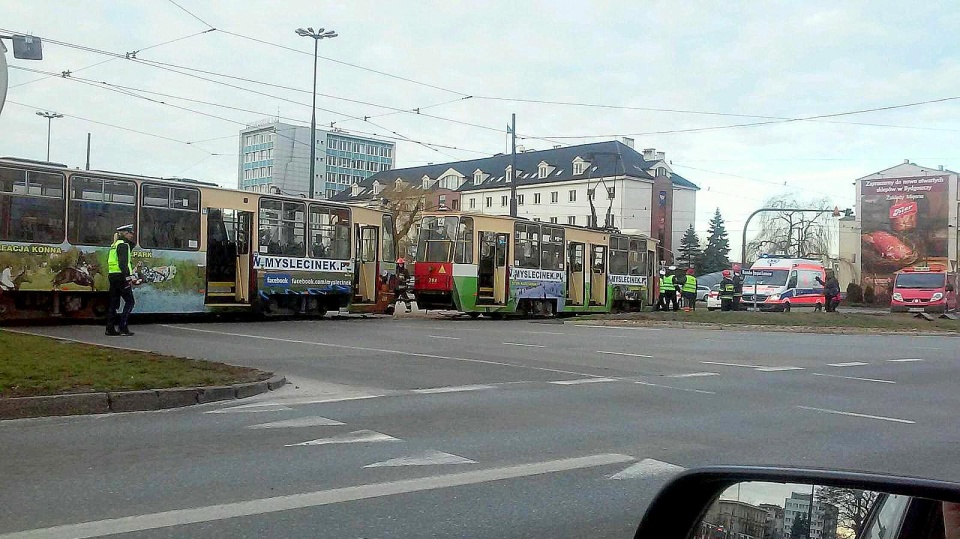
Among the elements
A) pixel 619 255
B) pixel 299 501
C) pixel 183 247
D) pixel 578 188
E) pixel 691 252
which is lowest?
pixel 299 501

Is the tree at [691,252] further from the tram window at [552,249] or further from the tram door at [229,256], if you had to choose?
the tram door at [229,256]

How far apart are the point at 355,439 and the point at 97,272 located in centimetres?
1473

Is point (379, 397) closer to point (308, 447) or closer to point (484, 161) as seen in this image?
point (308, 447)

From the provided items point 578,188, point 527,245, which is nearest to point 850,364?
point 527,245

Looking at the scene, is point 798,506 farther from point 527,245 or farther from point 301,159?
point 301,159

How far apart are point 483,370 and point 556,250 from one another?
63.0 feet

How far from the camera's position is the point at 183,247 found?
2192 centimetres

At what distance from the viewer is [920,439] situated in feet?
27.2

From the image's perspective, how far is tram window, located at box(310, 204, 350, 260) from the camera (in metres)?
25.5

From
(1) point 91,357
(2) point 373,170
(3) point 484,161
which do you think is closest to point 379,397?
(1) point 91,357

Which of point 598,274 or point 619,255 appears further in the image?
point 619,255

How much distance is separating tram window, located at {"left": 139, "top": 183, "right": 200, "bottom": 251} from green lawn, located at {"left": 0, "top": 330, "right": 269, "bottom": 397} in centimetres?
863

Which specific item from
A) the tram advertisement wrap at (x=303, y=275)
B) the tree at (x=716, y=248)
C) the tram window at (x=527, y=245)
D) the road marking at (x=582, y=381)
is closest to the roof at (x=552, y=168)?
the tree at (x=716, y=248)

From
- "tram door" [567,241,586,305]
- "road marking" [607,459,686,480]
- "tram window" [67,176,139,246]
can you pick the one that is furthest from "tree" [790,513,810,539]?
"tram door" [567,241,586,305]
